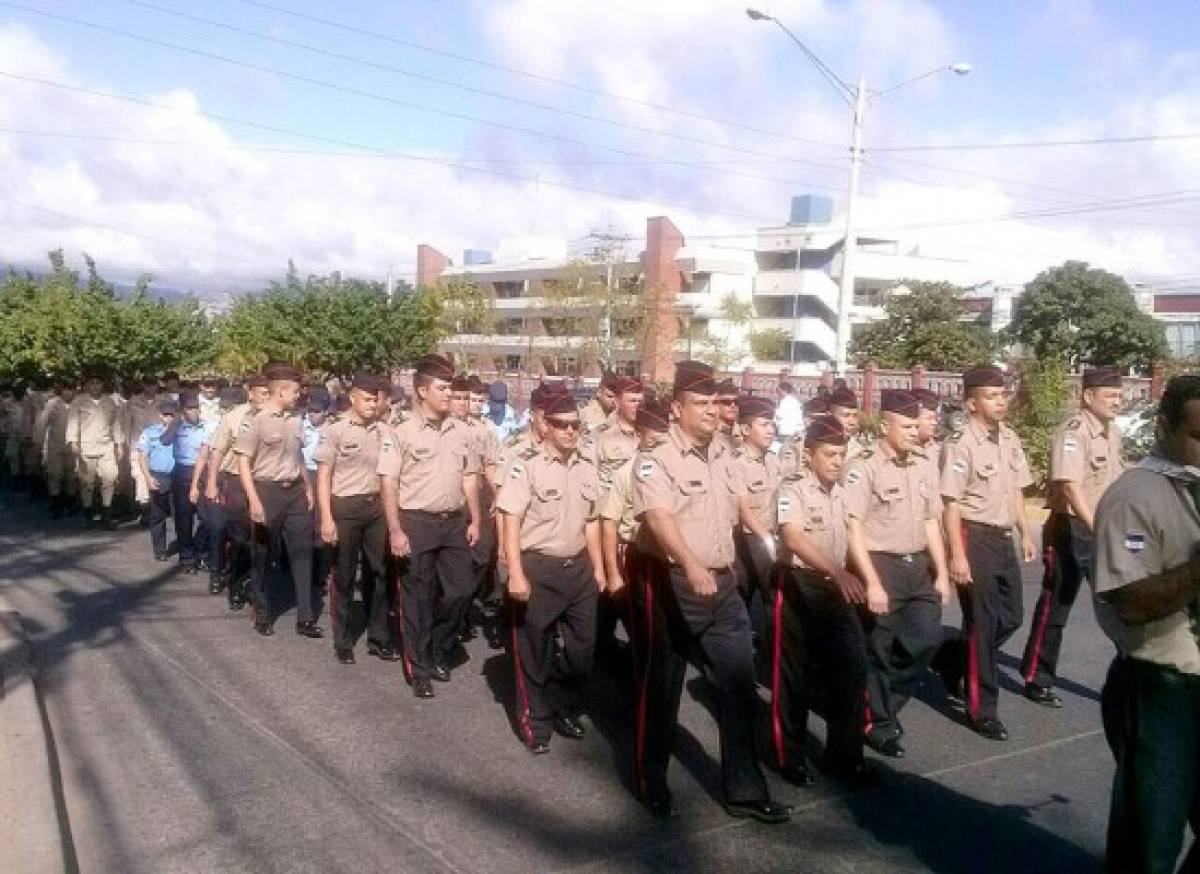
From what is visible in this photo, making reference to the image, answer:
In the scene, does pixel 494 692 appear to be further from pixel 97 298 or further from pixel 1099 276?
pixel 1099 276

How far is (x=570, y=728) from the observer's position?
638 cm

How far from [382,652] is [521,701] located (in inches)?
79.6

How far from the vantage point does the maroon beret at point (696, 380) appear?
538cm

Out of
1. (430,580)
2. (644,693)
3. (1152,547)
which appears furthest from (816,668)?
(430,580)

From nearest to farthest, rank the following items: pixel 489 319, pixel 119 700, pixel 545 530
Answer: pixel 545 530 → pixel 119 700 → pixel 489 319

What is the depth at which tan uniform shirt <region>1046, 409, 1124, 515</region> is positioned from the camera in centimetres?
674

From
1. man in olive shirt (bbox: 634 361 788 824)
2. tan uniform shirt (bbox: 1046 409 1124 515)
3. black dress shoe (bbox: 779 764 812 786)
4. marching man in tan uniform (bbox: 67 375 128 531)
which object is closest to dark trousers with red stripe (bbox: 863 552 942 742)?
black dress shoe (bbox: 779 764 812 786)

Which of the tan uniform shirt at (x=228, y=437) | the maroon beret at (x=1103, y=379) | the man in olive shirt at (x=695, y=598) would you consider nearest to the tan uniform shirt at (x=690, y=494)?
the man in olive shirt at (x=695, y=598)

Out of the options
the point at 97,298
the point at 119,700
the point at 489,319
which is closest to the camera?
the point at 119,700

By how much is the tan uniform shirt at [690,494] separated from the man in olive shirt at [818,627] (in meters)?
0.44

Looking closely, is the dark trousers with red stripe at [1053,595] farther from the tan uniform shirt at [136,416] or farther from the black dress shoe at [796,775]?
the tan uniform shirt at [136,416]

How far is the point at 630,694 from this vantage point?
7168mm

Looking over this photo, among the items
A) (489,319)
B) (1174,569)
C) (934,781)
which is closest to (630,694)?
(934,781)

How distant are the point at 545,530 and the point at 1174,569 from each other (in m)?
3.37
